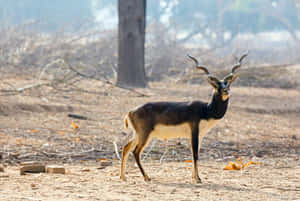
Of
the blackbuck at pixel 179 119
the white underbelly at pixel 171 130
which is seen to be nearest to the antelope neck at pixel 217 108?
the blackbuck at pixel 179 119

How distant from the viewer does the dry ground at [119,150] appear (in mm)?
4969

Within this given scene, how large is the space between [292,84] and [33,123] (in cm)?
1002

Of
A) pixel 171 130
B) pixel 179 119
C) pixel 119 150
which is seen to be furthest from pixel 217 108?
pixel 119 150

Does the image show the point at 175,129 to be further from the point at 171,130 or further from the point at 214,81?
the point at 214,81

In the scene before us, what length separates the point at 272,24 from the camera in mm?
64062

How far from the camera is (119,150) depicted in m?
7.16

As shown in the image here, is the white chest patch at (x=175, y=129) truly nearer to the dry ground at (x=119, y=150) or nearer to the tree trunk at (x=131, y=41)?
the dry ground at (x=119, y=150)

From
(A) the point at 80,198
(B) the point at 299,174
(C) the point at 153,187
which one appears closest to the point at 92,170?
(C) the point at 153,187

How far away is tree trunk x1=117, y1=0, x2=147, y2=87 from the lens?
14.3 metres

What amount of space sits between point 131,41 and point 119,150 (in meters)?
7.55

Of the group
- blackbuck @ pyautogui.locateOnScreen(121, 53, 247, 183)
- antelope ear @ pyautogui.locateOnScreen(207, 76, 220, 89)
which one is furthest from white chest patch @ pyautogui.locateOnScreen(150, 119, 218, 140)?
antelope ear @ pyautogui.locateOnScreen(207, 76, 220, 89)

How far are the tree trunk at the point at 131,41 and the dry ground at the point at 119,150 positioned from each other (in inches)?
71.3

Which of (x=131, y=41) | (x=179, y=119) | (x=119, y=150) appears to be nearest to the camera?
(x=179, y=119)

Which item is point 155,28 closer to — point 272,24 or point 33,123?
point 33,123
